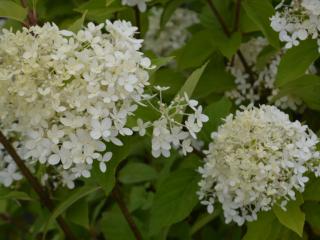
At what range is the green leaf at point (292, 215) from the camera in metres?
1.62

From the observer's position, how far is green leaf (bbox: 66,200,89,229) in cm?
193

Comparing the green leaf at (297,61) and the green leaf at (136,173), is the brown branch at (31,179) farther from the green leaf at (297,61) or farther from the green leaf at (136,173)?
the green leaf at (297,61)

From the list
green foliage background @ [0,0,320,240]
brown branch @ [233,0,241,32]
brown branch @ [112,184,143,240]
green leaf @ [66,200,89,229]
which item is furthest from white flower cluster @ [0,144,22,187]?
brown branch @ [233,0,241,32]

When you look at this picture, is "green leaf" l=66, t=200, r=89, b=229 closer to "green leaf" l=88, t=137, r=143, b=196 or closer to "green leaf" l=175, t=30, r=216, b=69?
"green leaf" l=88, t=137, r=143, b=196

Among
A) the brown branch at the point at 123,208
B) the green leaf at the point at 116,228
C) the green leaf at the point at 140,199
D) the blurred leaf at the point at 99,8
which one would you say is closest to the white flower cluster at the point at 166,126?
the brown branch at the point at 123,208

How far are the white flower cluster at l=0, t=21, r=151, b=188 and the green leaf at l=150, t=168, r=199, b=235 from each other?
0.40m

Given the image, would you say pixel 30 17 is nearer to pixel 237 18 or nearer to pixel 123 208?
pixel 123 208

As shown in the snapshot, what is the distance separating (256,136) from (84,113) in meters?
0.43

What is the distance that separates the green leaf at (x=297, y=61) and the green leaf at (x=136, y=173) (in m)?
0.79

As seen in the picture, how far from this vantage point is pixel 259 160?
62.1 inches

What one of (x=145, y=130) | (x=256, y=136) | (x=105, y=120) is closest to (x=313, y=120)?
(x=256, y=136)

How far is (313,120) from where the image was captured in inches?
88.1

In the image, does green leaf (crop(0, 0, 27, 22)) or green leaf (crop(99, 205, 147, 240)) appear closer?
green leaf (crop(0, 0, 27, 22))

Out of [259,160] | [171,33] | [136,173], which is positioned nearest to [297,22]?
[259,160]
